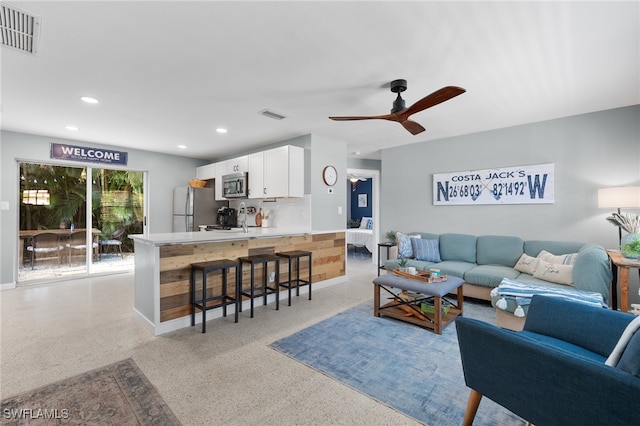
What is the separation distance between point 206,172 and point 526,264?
5959 millimetres

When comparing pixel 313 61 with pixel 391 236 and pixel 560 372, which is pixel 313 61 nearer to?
pixel 560 372

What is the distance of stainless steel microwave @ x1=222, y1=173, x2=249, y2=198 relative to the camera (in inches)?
207

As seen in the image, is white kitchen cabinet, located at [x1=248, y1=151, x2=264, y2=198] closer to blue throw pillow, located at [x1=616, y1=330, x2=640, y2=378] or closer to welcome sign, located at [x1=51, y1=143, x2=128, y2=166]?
welcome sign, located at [x1=51, y1=143, x2=128, y2=166]

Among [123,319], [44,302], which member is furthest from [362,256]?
[44,302]

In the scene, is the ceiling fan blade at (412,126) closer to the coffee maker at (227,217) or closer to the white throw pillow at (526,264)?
the white throw pillow at (526,264)

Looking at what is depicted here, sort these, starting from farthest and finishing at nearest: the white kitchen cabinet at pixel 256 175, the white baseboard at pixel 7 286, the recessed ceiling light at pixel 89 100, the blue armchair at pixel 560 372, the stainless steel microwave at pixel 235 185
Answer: the stainless steel microwave at pixel 235 185 → the white kitchen cabinet at pixel 256 175 → the white baseboard at pixel 7 286 → the recessed ceiling light at pixel 89 100 → the blue armchair at pixel 560 372

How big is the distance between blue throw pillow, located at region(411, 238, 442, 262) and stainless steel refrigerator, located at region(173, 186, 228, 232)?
163 inches

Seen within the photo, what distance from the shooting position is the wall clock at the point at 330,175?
489 centimetres

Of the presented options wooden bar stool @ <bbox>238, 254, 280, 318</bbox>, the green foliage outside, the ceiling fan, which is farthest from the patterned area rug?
the green foliage outside

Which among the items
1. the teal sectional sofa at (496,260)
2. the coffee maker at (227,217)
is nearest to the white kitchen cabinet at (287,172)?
the coffee maker at (227,217)

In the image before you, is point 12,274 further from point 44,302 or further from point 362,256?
point 362,256

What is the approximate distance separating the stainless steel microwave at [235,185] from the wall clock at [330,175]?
1.47 meters

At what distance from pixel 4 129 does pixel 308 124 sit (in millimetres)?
4723

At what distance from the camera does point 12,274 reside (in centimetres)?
456
